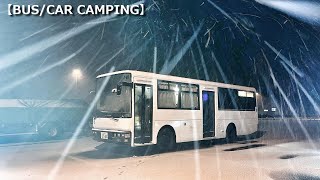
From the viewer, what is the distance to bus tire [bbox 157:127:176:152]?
39.0ft

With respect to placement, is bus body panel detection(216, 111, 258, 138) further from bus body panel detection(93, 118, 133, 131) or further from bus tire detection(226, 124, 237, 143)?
bus body panel detection(93, 118, 133, 131)

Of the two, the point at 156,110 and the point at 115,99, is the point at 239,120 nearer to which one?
the point at 156,110

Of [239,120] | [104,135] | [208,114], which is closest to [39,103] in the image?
[104,135]

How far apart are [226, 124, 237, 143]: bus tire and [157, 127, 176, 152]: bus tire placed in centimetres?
446

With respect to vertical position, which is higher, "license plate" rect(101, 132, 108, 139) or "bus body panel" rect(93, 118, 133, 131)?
"bus body panel" rect(93, 118, 133, 131)

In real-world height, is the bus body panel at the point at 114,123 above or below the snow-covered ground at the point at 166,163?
above

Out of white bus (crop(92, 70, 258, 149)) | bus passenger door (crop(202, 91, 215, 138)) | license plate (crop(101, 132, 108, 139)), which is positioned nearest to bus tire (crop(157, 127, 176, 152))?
white bus (crop(92, 70, 258, 149))

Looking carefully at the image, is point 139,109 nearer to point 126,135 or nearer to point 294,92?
point 126,135

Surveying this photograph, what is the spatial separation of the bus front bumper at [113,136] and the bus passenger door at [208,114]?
4677 millimetres

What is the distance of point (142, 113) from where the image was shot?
36.9 feet

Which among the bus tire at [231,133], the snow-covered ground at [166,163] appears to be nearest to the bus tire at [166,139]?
the snow-covered ground at [166,163]

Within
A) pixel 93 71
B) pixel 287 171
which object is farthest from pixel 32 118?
pixel 93 71

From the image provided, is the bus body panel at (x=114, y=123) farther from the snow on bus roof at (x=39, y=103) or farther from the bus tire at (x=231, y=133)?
the snow on bus roof at (x=39, y=103)

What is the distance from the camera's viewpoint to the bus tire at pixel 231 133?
52.0ft
